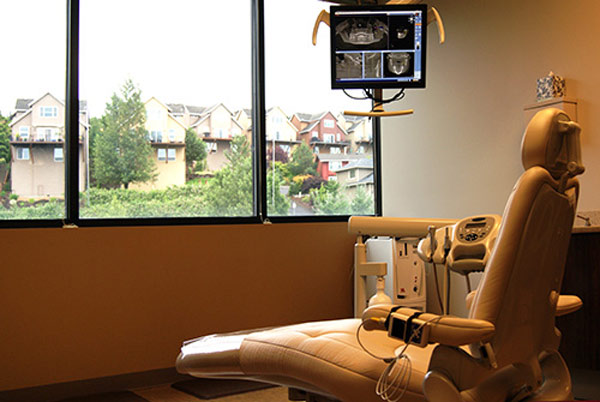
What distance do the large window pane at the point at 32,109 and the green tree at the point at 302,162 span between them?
5.67 feet

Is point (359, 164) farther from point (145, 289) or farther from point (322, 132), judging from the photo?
point (145, 289)

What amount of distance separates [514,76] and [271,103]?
5.83 feet

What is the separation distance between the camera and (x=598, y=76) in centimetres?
362

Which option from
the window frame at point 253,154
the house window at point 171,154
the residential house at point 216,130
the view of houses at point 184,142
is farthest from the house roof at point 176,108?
the window frame at point 253,154

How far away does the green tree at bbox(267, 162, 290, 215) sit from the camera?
4.74 meters

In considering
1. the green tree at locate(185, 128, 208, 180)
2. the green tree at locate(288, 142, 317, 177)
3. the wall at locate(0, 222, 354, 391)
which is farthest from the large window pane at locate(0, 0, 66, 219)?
the green tree at locate(288, 142, 317, 177)

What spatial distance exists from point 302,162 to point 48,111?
1921 millimetres

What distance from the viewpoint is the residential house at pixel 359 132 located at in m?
5.15

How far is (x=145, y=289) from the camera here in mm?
4043

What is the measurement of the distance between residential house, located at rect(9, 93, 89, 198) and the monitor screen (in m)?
1.70

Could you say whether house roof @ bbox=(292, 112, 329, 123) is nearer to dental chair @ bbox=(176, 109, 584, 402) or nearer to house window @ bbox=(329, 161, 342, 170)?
house window @ bbox=(329, 161, 342, 170)

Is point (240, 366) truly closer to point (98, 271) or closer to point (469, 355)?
point (469, 355)

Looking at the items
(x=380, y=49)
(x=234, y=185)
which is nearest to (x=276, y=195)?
(x=234, y=185)

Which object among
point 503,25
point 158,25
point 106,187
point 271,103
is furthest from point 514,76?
point 106,187
